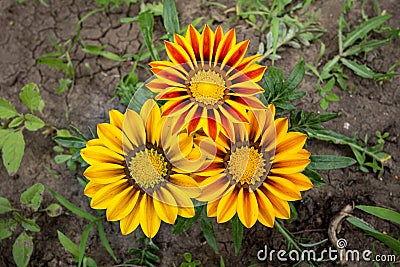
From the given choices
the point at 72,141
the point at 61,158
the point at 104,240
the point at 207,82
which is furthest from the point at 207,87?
the point at 61,158

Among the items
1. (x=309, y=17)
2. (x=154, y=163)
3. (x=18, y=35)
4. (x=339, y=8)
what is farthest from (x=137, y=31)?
(x=154, y=163)

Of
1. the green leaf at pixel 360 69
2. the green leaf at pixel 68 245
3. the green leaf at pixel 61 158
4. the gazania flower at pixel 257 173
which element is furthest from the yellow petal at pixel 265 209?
the green leaf at pixel 360 69

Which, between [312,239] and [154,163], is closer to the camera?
[154,163]

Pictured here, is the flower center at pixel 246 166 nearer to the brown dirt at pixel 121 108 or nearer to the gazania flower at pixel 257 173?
the gazania flower at pixel 257 173

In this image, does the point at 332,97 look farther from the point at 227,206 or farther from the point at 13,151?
the point at 13,151

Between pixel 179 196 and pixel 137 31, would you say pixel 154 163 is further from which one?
pixel 137 31
